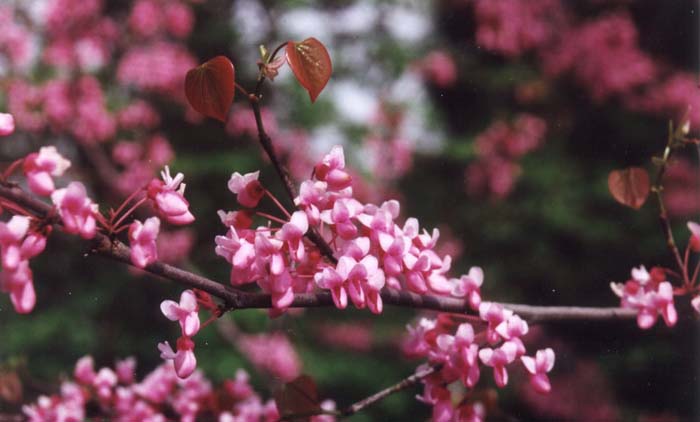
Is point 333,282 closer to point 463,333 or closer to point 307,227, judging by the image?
point 307,227

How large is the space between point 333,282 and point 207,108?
0.75ft

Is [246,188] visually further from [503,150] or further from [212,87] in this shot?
[503,150]

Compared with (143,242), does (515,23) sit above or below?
below

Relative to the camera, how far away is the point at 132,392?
112 cm

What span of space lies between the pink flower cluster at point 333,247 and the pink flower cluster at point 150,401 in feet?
1.40

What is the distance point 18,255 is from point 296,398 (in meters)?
0.45

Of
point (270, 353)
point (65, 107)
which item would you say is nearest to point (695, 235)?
point (270, 353)

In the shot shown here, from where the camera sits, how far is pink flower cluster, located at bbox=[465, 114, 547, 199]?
3.79 meters

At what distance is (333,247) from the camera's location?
0.78m

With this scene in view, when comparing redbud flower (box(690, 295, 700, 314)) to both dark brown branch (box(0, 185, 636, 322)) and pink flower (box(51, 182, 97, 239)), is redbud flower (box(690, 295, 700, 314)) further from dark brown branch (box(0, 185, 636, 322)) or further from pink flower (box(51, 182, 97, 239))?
pink flower (box(51, 182, 97, 239))

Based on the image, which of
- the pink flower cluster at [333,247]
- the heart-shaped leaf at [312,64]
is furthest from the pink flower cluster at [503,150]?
the heart-shaped leaf at [312,64]

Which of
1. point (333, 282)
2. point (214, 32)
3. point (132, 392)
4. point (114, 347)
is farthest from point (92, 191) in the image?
point (333, 282)

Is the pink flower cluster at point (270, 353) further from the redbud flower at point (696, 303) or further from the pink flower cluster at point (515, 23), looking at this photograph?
the redbud flower at point (696, 303)

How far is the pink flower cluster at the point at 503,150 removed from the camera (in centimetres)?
379
